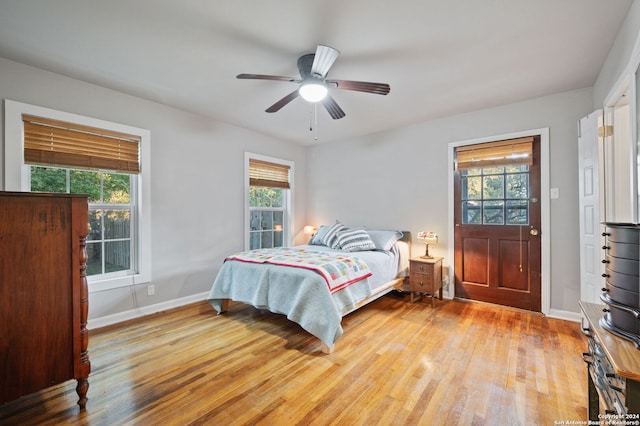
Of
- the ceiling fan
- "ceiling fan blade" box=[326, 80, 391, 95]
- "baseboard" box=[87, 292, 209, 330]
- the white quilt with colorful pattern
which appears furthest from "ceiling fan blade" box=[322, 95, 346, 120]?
"baseboard" box=[87, 292, 209, 330]

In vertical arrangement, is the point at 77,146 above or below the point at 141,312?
above

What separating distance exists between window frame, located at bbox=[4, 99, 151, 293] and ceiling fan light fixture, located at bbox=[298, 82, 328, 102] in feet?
6.68

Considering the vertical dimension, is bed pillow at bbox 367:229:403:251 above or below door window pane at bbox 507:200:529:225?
below

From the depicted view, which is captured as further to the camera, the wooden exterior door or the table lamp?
the table lamp

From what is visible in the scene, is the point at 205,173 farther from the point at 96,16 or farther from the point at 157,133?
the point at 96,16

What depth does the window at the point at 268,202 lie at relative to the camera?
447cm

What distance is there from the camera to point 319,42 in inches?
84.3

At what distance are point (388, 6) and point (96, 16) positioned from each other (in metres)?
1.92

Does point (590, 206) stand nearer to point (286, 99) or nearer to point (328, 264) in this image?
point (328, 264)

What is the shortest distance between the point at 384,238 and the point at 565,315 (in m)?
2.10

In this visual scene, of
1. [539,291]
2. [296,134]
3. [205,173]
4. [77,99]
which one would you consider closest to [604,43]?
[539,291]

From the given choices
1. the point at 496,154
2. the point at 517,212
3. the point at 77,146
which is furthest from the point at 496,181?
the point at 77,146

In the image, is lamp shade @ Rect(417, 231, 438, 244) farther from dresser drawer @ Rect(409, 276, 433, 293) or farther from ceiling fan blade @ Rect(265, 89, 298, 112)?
ceiling fan blade @ Rect(265, 89, 298, 112)

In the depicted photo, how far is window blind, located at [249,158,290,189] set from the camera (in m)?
4.46
